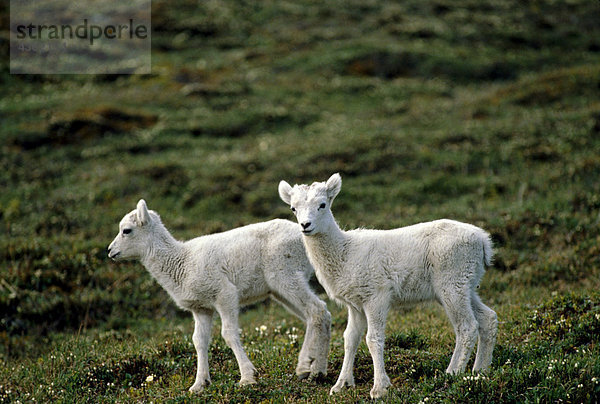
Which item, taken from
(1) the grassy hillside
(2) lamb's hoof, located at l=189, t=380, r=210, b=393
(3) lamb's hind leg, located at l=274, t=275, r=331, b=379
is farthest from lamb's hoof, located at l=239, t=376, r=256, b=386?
(3) lamb's hind leg, located at l=274, t=275, r=331, b=379

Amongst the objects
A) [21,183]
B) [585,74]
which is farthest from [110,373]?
[585,74]

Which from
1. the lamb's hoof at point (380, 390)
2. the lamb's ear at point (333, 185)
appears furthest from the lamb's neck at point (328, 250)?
the lamb's hoof at point (380, 390)

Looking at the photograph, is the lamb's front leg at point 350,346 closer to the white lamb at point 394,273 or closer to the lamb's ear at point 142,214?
the white lamb at point 394,273

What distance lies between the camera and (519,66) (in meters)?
40.0

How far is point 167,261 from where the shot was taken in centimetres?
930

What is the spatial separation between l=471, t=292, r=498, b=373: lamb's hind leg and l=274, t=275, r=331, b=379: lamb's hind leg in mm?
2195

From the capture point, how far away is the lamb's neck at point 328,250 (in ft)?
27.2

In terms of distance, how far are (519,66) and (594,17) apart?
17657 millimetres

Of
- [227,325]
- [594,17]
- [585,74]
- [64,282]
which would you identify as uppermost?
[594,17]

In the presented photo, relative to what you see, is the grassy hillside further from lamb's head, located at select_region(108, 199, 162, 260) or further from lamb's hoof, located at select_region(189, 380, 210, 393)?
lamb's head, located at select_region(108, 199, 162, 260)

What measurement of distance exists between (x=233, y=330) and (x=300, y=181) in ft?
45.6

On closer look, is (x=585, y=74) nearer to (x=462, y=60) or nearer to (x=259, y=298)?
(x=462, y=60)

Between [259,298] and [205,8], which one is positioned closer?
[259,298]

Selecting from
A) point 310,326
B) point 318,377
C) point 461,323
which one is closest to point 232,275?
point 310,326
